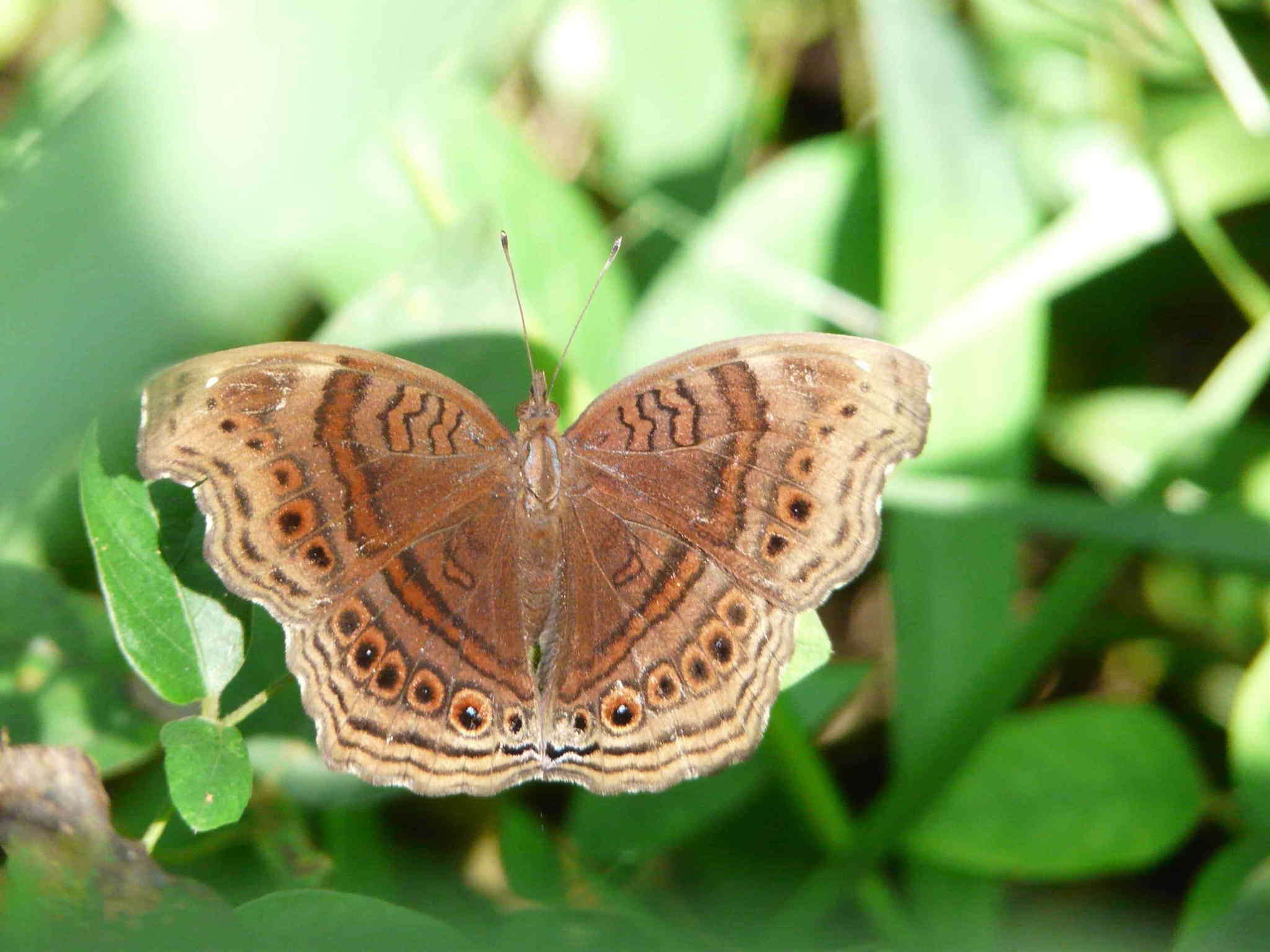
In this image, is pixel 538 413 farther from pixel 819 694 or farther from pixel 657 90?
pixel 657 90

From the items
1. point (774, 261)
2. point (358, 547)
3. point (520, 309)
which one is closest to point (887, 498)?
point (774, 261)

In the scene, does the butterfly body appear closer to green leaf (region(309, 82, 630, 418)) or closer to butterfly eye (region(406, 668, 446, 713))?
butterfly eye (region(406, 668, 446, 713))

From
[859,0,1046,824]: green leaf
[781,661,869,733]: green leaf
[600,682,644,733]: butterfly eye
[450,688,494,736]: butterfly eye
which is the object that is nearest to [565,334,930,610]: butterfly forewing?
[600,682,644,733]: butterfly eye

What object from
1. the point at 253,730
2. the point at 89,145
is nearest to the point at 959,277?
the point at 253,730

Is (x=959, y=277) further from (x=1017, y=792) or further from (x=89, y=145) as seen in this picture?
(x=89, y=145)

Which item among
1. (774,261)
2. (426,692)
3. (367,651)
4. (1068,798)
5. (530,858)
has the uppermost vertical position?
(367,651)

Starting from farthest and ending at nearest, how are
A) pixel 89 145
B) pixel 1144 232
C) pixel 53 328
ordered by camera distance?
1. pixel 1144 232
2. pixel 89 145
3. pixel 53 328
